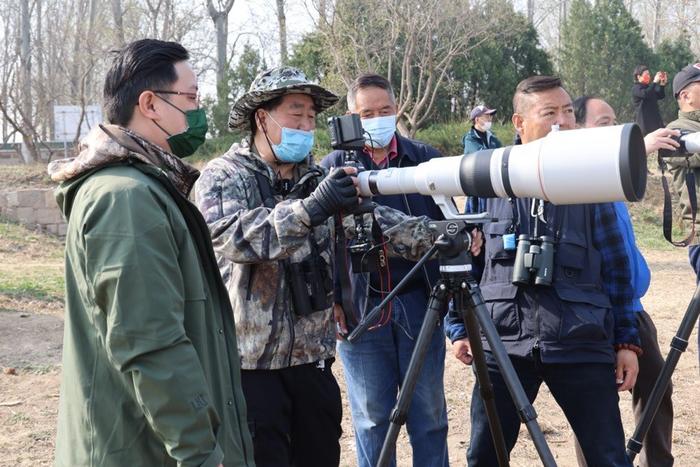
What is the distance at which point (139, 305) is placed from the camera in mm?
1873

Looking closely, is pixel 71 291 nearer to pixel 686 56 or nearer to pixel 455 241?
pixel 455 241

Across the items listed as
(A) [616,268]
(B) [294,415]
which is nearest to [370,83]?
(A) [616,268]

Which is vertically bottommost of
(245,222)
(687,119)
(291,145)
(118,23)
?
(245,222)

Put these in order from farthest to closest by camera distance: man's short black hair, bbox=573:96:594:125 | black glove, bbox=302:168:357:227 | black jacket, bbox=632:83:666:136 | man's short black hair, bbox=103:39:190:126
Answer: black jacket, bbox=632:83:666:136
man's short black hair, bbox=573:96:594:125
black glove, bbox=302:168:357:227
man's short black hair, bbox=103:39:190:126

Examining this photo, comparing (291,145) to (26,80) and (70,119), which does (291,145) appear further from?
(26,80)

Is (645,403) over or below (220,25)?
below

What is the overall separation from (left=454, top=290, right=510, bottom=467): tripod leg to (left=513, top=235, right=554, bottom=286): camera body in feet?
1.00

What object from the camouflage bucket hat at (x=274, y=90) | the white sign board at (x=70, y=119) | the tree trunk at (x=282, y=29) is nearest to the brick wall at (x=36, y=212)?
the white sign board at (x=70, y=119)

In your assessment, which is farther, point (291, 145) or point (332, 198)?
point (291, 145)

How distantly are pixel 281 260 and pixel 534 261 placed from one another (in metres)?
0.95

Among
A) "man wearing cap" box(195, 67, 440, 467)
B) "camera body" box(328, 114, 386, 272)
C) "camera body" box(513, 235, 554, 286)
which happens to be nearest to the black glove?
"man wearing cap" box(195, 67, 440, 467)

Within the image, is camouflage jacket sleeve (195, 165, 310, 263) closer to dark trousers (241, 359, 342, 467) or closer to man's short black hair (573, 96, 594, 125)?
dark trousers (241, 359, 342, 467)

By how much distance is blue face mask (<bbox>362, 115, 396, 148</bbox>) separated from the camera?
11.7 feet

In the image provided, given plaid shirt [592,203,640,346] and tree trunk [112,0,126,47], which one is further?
tree trunk [112,0,126,47]
